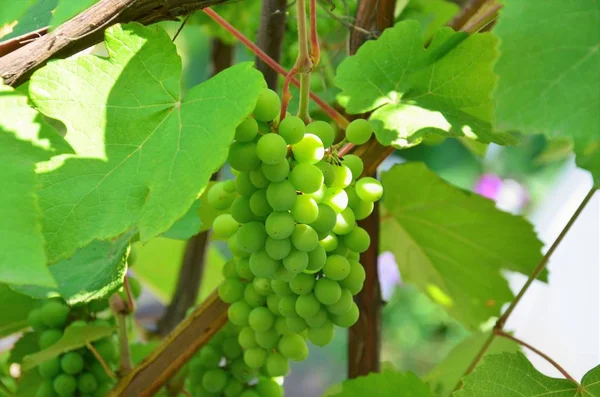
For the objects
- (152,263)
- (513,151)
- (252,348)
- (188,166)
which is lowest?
(513,151)

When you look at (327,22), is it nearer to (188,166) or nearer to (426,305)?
(188,166)

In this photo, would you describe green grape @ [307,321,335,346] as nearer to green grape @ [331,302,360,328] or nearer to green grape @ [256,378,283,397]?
green grape @ [331,302,360,328]

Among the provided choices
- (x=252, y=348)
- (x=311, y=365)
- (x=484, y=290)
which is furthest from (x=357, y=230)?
(x=311, y=365)

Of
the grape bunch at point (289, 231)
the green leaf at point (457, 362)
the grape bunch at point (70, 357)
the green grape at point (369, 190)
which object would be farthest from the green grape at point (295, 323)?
the green leaf at point (457, 362)

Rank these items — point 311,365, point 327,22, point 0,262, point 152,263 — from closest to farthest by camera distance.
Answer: point 0,262, point 327,22, point 152,263, point 311,365

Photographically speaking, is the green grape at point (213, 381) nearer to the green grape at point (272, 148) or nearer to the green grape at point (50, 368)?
the green grape at point (50, 368)

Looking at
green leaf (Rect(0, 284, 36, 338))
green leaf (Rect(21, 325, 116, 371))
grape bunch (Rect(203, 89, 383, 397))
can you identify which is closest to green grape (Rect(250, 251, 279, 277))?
grape bunch (Rect(203, 89, 383, 397))

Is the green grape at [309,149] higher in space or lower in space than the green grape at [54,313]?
higher
